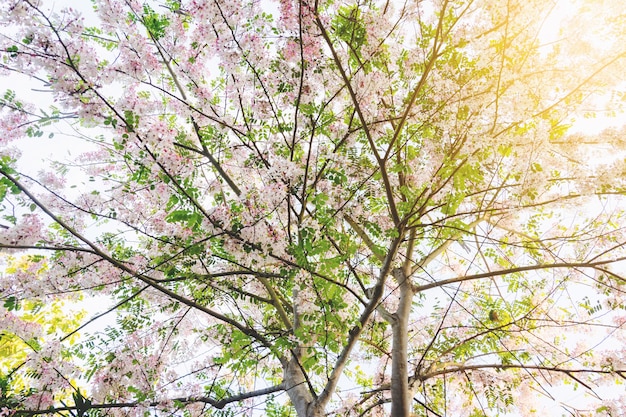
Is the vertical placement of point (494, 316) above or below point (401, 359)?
above

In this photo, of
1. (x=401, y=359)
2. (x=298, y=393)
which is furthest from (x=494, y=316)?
(x=298, y=393)

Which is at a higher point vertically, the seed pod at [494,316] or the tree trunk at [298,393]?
the seed pod at [494,316]

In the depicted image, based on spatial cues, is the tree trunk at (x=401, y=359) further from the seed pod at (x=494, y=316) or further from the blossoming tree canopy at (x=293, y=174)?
the seed pod at (x=494, y=316)

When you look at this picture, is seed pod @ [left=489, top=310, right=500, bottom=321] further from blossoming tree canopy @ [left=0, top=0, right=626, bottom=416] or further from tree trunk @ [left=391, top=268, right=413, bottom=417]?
tree trunk @ [left=391, top=268, right=413, bottom=417]

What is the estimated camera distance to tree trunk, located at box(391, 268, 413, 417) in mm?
3432

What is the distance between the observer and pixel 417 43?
13.5ft

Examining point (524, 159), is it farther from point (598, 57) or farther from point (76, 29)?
point (76, 29)

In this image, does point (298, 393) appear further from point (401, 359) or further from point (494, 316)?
point (494, 316)

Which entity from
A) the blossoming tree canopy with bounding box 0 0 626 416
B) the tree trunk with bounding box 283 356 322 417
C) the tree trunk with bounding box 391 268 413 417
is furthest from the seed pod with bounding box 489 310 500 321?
the tree trunk with bounding box 283 356 322 417

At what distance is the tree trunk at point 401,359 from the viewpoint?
3.43 m

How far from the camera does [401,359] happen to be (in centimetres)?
366

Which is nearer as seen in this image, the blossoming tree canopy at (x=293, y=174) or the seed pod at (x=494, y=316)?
the blossoming tree canopy at (x=293, y=174)

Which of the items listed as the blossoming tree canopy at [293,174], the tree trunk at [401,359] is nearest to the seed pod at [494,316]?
the blossoming tree canopy at [293,174]

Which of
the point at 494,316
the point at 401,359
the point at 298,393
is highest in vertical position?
the point at 494,316
